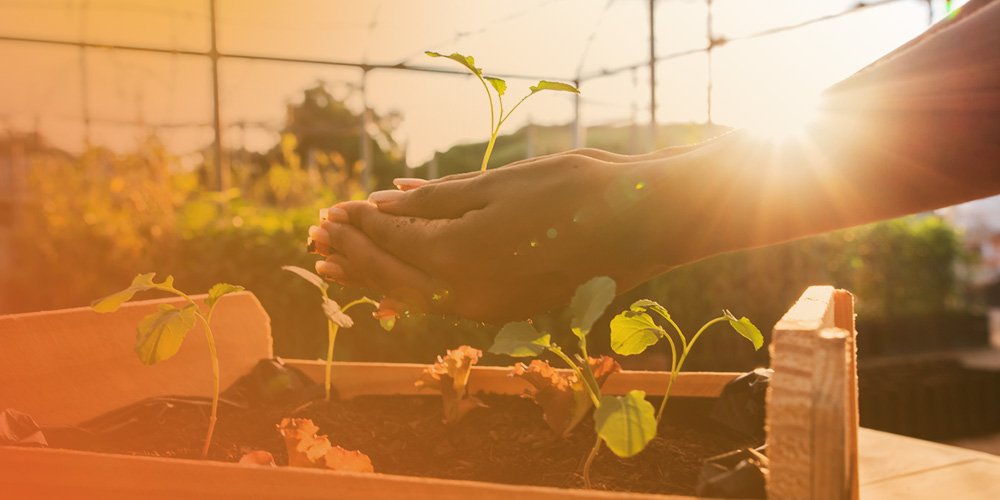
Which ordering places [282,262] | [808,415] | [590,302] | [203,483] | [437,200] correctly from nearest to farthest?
1. [808,415]
2. [203,483]
3. [590,302]
4. [437,200]
5. [282,262]

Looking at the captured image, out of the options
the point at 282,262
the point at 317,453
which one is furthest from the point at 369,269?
the point at 282,262

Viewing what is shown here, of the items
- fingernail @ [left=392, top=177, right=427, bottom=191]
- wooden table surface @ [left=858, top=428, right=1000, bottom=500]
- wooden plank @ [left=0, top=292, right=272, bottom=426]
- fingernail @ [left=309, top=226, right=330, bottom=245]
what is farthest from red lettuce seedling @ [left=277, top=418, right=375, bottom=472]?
wooden table surface @ [left=858, top=428, right=1000, bottom=500]

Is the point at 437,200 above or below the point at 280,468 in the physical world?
above

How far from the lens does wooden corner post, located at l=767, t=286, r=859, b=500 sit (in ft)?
1.86

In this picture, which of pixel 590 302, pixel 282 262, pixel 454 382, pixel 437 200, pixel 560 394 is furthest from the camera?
pixel 282 262

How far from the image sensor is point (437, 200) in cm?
93

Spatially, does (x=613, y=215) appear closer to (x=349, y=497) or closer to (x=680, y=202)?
(x=680, y=202)

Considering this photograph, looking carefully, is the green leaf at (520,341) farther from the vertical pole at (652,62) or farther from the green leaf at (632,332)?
the vertical pole at (652,62)

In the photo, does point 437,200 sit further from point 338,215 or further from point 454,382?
point 454,382

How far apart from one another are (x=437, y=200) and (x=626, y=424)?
36 centimetres

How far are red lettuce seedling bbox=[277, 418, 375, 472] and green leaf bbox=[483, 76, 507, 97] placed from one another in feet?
2.02

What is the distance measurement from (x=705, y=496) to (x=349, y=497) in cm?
31

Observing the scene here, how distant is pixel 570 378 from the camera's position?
118 cm

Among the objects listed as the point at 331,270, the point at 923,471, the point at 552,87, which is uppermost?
the point at 552,87
